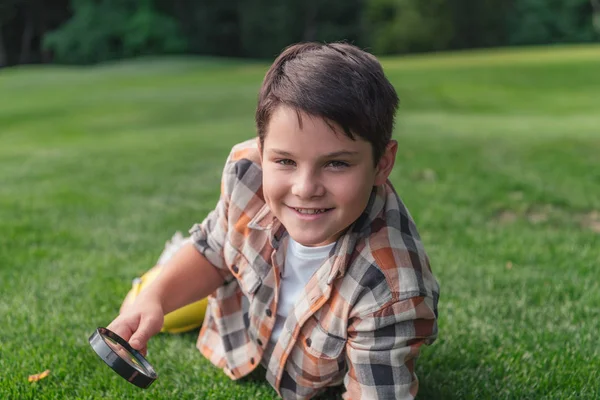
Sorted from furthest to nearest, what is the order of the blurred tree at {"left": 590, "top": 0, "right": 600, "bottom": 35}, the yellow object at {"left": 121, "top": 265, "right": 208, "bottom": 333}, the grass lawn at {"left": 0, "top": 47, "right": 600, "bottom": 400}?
the blurred tree at {"left": 590, "top": 0, "right": 600, "bottom": 35}, the yellow object at {"left": 121, "top": 265, "right": 208, "bottom": 333}, the grass lawn at {"left": 0, "top": 47, "right": 600, "bottom": 400}

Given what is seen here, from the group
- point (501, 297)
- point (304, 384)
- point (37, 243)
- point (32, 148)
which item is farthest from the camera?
point (32, 148)

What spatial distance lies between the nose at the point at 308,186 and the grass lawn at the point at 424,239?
33.2 inches

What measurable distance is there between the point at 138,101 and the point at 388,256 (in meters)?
13.5

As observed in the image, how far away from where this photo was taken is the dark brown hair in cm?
160

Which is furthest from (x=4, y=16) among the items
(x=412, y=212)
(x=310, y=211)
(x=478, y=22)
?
(x=310, y=211)

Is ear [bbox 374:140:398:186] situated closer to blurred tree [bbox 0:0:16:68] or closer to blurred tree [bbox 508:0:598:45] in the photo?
blurred tree [bbox 508:0:598:45]

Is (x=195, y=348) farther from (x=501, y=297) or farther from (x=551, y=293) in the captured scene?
(x=551, y=293)

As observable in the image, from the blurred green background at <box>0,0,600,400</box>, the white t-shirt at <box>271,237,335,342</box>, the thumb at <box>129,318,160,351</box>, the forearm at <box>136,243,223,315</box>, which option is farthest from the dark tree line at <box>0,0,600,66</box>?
the thumb at <box>129,318,160,351</box>

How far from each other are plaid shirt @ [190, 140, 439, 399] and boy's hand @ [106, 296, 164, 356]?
0.90 feet

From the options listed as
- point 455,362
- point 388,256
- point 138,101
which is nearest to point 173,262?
point 388,256

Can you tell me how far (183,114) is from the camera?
43.3 ft

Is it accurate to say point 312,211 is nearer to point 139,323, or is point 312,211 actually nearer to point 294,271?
point 294,271

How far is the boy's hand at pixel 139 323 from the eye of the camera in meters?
1.94

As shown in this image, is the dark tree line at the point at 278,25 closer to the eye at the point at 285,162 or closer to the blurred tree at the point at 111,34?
the blurred tree at the point at 111,34
